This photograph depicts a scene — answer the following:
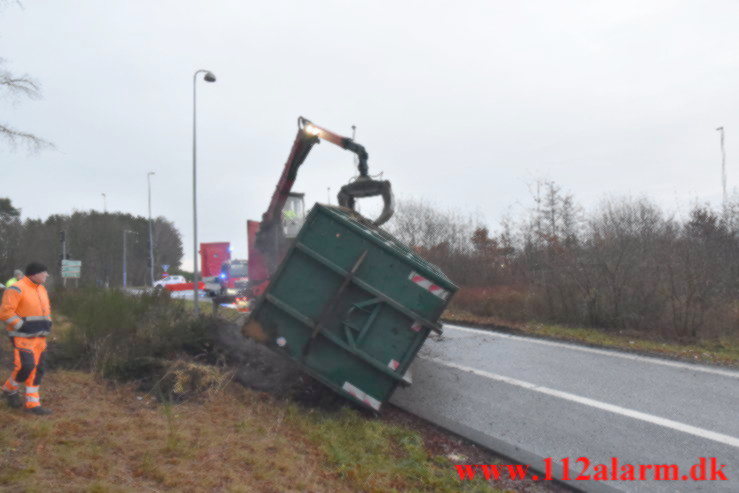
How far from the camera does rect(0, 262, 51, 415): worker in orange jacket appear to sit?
4.48m

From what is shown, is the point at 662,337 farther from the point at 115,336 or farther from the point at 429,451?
the point at 115,336

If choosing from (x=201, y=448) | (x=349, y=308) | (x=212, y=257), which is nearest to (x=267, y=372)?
(x=349, y=308)

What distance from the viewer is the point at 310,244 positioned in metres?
5.57

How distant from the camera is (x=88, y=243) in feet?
145

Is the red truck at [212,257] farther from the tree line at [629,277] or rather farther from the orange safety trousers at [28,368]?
the orange safety trousers at [28,368]

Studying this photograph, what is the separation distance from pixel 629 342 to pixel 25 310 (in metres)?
10.0

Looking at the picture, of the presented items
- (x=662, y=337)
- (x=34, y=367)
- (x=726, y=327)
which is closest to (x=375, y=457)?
(x=34, y=367)

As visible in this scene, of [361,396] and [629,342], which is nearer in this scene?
[361,396]

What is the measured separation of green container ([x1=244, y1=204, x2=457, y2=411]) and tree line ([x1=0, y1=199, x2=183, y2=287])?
14623 mm

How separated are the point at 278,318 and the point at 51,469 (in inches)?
103

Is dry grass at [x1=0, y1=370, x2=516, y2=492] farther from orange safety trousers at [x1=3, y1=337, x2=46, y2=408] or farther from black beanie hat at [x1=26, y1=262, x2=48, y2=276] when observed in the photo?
black beanie hat at [x1=26, y1=262, x2=48, y2=276]

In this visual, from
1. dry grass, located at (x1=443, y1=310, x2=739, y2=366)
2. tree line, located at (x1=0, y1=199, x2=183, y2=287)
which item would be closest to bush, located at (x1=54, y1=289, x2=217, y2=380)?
dry grass, located at (x1=443, y1=310, x2=739, y2=366)

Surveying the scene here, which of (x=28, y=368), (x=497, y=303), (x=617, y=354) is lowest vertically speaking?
(x=28, y=368)

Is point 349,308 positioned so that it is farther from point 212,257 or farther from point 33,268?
point 212,257
